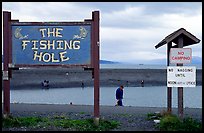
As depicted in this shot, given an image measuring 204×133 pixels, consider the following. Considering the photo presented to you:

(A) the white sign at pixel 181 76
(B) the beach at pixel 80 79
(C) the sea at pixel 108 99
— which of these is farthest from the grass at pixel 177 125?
(B) the beach at pixel 80 79

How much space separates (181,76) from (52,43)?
4.48m

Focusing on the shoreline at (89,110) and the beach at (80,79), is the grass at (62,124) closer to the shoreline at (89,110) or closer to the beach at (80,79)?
the shoreline at (89,110)

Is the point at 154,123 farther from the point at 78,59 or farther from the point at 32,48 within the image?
the point at 32,48

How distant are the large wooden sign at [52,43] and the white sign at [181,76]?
283 centimetres

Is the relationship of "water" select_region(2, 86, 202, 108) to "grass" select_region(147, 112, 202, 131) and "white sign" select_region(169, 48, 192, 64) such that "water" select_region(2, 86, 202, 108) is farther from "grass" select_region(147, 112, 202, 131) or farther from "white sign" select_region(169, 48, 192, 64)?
"grass" select_region(147, 112, 202, 131)

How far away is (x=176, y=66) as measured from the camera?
1423 centimetres

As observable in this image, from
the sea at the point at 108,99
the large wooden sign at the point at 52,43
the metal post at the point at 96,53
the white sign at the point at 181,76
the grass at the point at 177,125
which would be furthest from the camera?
the sea at the point at 108,99

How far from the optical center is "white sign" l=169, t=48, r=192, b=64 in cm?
1417

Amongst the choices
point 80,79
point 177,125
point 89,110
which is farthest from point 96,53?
point 80,79

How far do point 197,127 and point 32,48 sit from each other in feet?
19.7

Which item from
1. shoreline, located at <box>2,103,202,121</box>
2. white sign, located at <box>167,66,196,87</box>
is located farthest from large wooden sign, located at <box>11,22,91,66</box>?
shoreline, located at <box>2,103,202,121</box>

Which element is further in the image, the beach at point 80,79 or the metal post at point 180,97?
the beach at point 80,79

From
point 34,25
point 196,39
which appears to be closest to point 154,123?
point 196,39

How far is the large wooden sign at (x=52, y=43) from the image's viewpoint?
45.5ft
